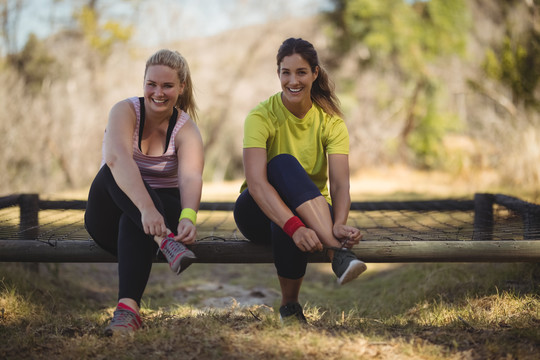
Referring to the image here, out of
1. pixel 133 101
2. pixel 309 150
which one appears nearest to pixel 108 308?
pixel 133 101

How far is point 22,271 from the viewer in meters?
3.39

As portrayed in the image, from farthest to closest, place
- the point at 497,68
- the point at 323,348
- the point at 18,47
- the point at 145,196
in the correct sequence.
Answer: the point at 18,47 → the point at 497,68 → the point at 145,196 → the point at 323,348

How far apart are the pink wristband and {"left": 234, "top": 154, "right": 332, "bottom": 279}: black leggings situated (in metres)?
0.07

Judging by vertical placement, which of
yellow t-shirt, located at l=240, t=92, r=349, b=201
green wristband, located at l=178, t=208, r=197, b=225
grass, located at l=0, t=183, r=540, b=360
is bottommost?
grass, located at l=0, t=183, r=540, b=360

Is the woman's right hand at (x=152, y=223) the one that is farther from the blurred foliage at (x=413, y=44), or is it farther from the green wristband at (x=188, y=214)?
the blurred foliage at (x=413, y=44)

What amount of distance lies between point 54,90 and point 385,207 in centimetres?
765

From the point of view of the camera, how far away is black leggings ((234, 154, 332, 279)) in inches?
83.3

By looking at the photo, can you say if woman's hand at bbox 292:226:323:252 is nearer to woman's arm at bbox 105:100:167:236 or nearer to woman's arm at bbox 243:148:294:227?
woman's arm at bbox 243:148:294:227

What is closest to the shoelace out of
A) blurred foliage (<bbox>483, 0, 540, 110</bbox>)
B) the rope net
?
the rope net

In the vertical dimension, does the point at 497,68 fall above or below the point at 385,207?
above

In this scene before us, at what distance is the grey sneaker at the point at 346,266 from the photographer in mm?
1927

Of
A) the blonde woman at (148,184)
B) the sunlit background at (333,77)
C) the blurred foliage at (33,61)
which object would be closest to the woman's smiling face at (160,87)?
the blonde woman at (148,184)

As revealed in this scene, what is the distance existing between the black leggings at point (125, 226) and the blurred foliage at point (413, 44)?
429 inches

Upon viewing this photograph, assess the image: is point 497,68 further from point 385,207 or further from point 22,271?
point 22,271
